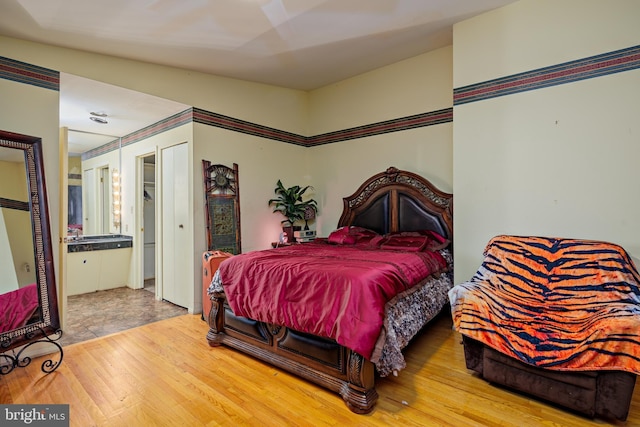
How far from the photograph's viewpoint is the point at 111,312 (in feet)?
13.1

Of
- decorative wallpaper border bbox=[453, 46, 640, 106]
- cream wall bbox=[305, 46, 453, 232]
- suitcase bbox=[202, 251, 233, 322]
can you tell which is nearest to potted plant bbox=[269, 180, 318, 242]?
cream wall bbox=[305, 46, 453, 232]

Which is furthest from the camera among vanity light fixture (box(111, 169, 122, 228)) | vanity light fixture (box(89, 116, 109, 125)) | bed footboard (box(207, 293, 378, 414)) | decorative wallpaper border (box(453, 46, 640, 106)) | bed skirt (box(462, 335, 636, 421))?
vanity light fixture (box(111, 169, 122, 228))

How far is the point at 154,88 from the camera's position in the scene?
367 cm

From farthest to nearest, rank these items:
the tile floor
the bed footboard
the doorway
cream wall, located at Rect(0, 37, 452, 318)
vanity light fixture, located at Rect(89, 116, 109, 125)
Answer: the doorway
vanity light fixture, located at Rect(89, 116, 109, 125)
cream wall, located at Rect(0, 37, 452, 318)
the tile floor
the bed footboard

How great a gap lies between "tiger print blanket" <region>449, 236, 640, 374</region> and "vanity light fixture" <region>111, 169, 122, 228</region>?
5535 mm

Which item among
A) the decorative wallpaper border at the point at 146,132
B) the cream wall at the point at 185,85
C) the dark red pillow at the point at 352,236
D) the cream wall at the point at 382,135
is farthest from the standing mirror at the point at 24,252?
the cream wall at the point at 382,135

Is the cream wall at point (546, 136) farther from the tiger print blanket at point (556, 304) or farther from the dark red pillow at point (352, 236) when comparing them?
the dark red pillow at point (352, 236)

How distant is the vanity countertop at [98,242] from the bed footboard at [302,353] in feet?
10.1

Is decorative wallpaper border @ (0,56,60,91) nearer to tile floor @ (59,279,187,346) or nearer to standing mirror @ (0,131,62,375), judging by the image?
standing mirror @ (0,131,62,375)

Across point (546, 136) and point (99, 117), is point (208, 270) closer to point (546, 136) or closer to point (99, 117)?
point (99, 117)

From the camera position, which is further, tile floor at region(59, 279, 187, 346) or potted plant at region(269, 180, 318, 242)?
potted plant at region(269, 180, 318, 242)

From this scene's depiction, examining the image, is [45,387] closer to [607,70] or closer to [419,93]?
[419,93]

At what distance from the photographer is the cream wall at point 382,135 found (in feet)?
13.1

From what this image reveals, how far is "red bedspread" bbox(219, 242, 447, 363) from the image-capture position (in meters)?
2.04
